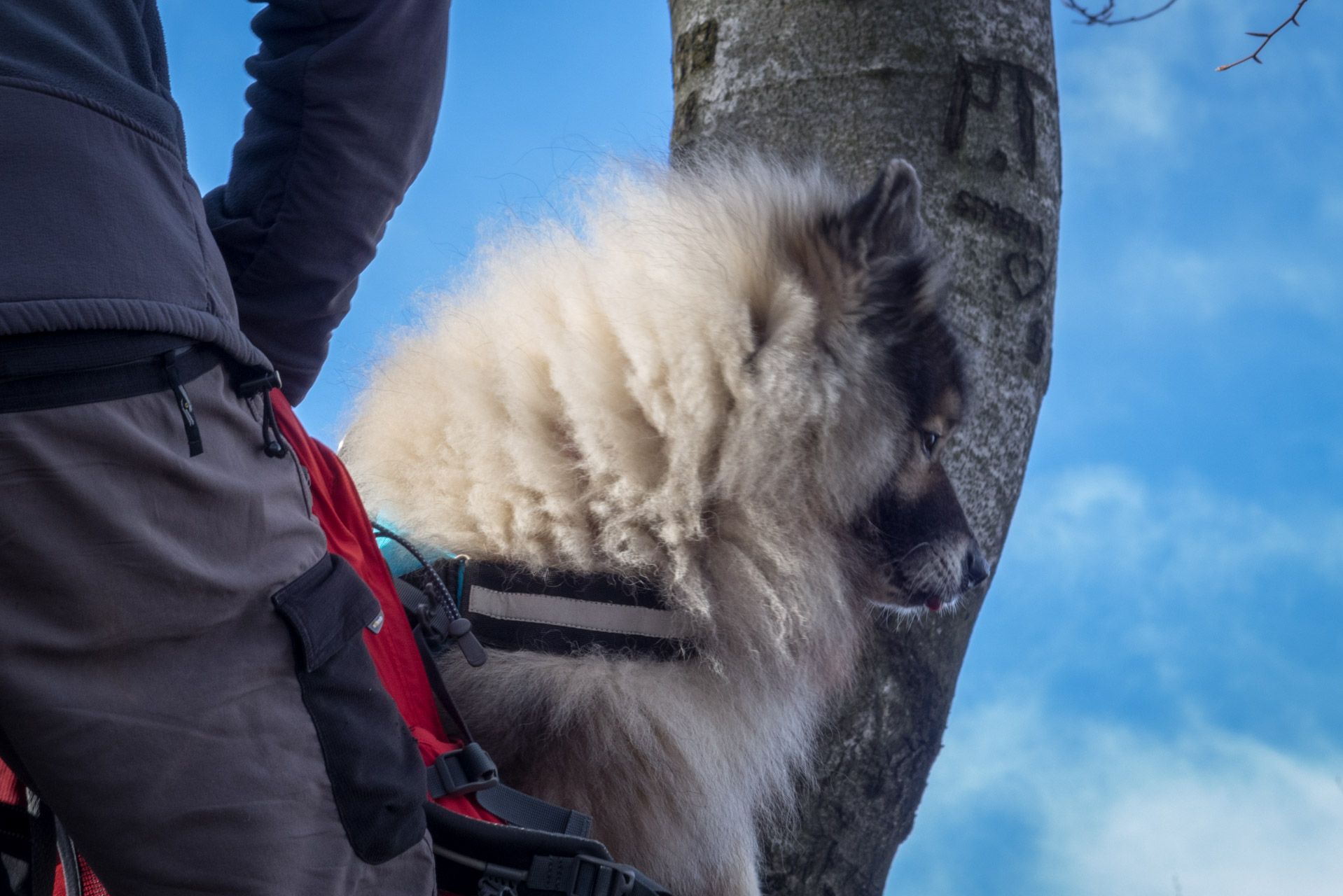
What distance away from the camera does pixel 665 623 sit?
67.1 inches

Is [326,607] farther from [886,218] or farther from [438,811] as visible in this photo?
[886,218]

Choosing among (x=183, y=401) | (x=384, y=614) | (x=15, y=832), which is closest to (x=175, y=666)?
(x=183, y=401)

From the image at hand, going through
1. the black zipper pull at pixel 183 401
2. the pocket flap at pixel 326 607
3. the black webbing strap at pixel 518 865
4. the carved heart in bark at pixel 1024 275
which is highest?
the carved heart in bark at pixel 1024 275

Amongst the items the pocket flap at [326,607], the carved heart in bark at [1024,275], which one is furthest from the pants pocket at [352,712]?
the carved heart in bark at [1024,275]

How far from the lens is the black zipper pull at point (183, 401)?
3.30 feet

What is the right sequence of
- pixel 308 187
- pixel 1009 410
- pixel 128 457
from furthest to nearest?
pixel 1009 410, pixel 308 187, pixel 128 457

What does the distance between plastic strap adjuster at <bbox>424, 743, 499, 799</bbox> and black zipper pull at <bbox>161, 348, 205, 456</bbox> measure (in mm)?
562

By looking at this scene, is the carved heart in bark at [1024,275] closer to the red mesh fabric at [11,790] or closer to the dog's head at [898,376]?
the dog's head at [898,376]

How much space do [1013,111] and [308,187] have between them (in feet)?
5.34

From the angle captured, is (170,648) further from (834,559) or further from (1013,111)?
(1013,111)

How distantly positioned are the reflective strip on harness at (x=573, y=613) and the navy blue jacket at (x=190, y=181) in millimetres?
524

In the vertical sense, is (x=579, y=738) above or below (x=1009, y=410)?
below

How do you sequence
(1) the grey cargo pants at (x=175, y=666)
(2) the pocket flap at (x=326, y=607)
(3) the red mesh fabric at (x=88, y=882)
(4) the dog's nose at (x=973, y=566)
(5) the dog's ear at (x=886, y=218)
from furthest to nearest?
1. (4) the dog's nose at (x=973, y=566)
2. (5) the dog's ear at (x=886, y=218)
3. (3) the red mesh fabric at (x=88, y=882)
4. (2) the pocket flap at (x=326, y=607)
5. (1) the grey cargo pants at (x=175, y=666)

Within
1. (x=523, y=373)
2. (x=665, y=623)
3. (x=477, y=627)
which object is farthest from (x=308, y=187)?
(x=665, y=623)
